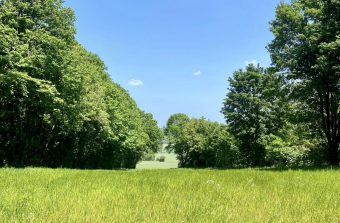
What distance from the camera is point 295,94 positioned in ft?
84.2

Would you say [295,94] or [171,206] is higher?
[295,94]

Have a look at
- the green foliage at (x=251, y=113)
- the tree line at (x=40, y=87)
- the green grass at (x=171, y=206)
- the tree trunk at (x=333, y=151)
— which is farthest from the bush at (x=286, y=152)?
the green grass at (x=171, y=206)

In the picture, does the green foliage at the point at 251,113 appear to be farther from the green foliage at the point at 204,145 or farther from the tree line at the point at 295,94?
the green foliage at the point at 204,145

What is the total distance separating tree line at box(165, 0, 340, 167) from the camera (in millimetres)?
22422

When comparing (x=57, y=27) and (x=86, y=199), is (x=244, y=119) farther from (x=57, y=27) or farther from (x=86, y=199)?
(x=86, y=199)

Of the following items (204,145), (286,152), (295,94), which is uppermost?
(295,94)

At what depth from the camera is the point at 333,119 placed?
27406 millimetres

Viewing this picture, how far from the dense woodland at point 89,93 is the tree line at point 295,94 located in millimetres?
81

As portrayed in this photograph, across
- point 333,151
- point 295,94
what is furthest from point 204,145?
point 295,94

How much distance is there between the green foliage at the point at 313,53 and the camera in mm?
21484

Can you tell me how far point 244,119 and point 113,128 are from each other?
1927 cm

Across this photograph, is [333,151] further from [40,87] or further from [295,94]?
[40,87]

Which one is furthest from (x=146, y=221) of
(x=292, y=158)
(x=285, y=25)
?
(x=292, y=158)

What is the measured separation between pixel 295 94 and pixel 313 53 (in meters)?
3.72
